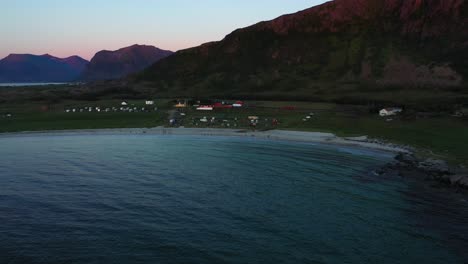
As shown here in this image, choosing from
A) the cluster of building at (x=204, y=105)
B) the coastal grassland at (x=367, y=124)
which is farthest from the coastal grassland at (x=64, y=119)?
the cluster of building at (x=204, y=105)

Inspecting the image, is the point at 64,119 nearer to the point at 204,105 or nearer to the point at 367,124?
the point at 204,105

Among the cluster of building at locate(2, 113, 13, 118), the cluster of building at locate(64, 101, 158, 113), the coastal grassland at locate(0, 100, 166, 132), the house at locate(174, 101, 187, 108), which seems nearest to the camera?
the coastal grassland at locate(0, 100, 166, 132)

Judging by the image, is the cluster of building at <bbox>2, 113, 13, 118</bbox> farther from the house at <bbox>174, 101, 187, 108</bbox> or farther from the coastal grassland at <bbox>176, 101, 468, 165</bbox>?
the coastal grassland at <bbox>176, 101, 468, 165</bbox>

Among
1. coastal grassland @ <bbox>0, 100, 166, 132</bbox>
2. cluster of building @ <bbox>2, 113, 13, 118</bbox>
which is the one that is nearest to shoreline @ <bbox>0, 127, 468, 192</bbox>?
coastal grassland @ <bbox>0, 100, 166, 132</bbox>

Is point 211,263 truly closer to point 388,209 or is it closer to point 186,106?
point 388,209

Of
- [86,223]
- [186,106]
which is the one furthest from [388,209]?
[186,106]

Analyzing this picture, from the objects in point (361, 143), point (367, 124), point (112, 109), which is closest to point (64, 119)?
point (112, 109)

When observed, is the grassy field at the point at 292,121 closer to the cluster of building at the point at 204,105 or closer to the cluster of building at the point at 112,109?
the cluster of building at the point at 112,109

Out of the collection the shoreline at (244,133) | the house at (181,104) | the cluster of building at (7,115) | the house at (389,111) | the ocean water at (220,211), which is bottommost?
the ocean water at (220,211)
